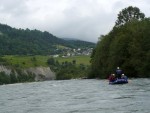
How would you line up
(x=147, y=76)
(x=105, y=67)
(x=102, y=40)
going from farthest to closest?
(x=102, y=40) → (x=105, y=67) → (x=147, y=76)

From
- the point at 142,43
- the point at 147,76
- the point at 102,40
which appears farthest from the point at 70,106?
the point at 102,40

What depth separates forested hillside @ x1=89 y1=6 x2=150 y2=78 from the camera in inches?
4040

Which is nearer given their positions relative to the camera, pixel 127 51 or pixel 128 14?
pixel 127 51

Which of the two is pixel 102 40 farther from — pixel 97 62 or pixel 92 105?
pixel 92 105

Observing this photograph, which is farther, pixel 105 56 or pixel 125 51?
pixel 105 56

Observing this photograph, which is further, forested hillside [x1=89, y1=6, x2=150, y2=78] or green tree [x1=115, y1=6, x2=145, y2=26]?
green tree [x1=115, y1=6, x2=145, y2=26]

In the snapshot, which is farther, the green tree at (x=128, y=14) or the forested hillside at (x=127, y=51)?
the green tree at (x=128, y=14)

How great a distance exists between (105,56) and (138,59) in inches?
744

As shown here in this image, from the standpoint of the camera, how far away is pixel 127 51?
110m

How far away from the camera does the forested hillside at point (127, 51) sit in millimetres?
102625

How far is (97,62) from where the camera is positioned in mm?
124312

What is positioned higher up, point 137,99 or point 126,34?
point 126,34

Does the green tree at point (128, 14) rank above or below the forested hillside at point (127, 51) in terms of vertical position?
above

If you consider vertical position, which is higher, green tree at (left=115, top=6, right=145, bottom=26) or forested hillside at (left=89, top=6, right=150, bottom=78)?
green tree at (left=115, top=6, right=145, bottom=26)
